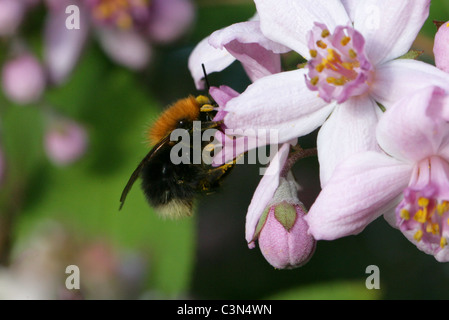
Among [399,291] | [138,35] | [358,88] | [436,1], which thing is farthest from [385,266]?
[358,88]

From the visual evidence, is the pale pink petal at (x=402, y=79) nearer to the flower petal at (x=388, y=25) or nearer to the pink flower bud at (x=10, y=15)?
the flower petal at (x=388, y=25)

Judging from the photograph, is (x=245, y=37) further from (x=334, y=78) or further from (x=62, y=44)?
(x=62, y=44)

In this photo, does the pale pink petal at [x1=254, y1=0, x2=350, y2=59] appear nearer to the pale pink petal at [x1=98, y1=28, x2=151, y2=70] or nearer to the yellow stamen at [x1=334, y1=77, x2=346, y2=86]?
the yellow stamen at [x1=334, y1=77, x2=346, y2=86]

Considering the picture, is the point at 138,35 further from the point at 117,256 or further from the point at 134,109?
the point at 117,256

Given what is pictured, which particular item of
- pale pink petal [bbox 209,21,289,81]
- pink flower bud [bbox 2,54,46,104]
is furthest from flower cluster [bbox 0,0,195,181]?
pale pink petal [bbox 209,21,289,81]

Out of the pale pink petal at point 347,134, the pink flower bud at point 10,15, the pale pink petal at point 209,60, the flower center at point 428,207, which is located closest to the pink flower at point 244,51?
the pale pink petal at point 209,60
